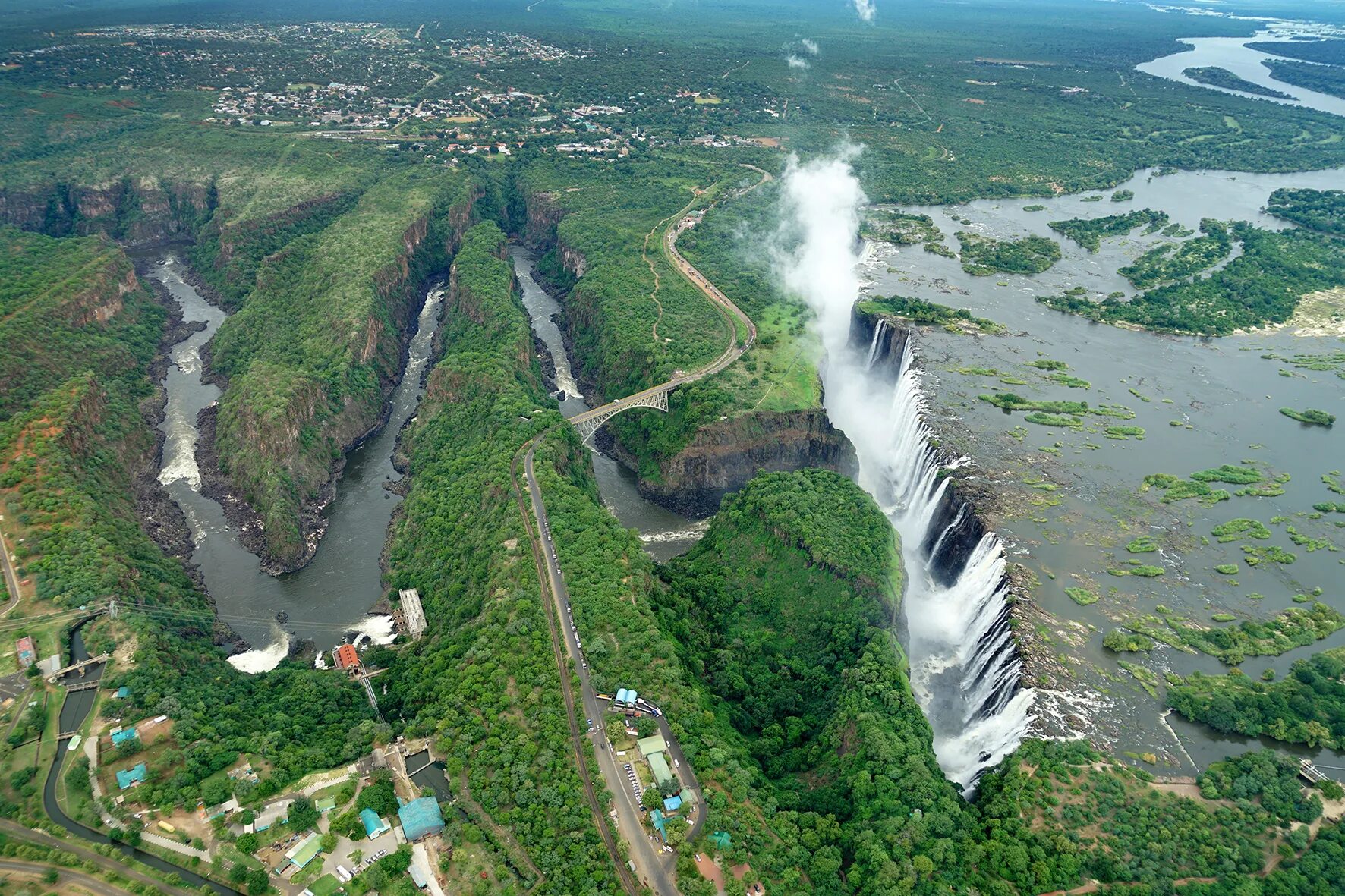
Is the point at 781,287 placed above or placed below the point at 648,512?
above

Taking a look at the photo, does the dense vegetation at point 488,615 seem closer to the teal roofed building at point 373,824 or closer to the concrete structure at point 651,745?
the concrete structure at point 651,745

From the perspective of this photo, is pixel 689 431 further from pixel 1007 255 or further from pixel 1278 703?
pixel 1007 255

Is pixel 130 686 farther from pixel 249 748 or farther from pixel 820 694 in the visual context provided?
pixel 820 694

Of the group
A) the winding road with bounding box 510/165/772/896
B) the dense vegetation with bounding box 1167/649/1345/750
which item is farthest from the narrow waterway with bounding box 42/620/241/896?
the dense vegetation with bounding box 1167/649/1345/750

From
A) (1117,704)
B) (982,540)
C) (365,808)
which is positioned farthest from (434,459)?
(1117,704)

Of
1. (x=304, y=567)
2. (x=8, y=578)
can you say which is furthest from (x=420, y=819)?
(x=8, y=578)

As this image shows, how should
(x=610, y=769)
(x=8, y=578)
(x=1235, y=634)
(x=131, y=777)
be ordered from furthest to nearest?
(x=8, y=578) < (x=1235, y=634) < (x=610, y=769) < (x=131, y=777)
